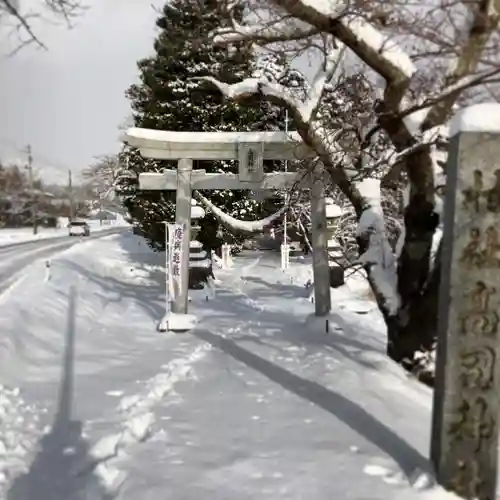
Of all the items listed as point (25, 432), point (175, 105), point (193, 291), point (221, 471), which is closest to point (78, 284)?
point (193, 291)

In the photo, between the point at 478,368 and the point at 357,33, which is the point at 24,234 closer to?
the point at 357,33

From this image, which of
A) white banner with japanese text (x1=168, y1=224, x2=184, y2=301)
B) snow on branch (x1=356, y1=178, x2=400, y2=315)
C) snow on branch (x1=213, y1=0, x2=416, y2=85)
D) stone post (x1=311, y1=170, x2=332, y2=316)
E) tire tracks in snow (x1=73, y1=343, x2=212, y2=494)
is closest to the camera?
tire tracks in snow (x1=73, y1=343, x2=212, y2=494)

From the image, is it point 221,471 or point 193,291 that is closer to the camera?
point 221,471

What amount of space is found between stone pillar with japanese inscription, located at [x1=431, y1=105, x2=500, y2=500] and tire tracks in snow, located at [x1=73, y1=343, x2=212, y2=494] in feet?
7.67

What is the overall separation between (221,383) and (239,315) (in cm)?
508

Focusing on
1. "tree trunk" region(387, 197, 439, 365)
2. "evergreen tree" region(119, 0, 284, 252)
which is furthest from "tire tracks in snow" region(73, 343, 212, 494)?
"evergreen tree" region(119, 0, 284, 252)

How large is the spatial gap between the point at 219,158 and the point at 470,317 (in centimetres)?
700

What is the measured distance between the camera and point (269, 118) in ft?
57.3

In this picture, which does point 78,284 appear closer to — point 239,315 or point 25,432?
point 239,315

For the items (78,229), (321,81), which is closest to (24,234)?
(78,229)

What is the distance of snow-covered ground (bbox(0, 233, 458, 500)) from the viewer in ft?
12.3

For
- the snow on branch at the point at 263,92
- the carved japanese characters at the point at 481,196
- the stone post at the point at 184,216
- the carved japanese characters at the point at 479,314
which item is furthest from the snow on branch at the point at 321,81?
the carved japanese characters at the point at 479,314

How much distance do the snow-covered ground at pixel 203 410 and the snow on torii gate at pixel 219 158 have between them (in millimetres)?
1364

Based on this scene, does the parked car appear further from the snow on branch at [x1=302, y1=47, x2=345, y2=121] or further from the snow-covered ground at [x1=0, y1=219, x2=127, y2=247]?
the snow on branch at [x1=302, y1=47, x2=345, y2=121]
